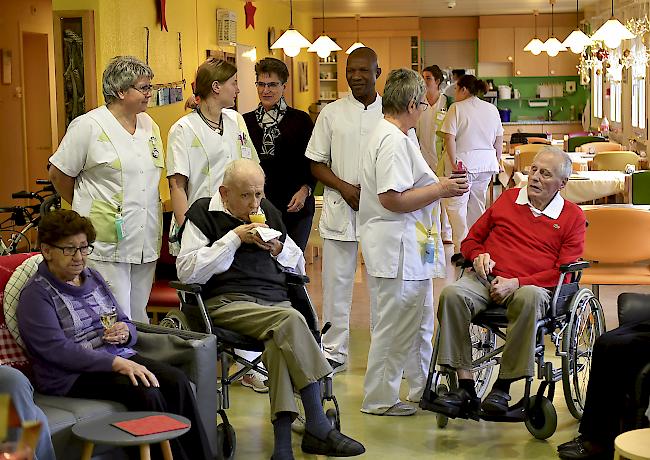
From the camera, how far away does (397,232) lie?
16.4 feet

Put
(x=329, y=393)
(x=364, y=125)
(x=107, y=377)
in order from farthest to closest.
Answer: (x=364, y=125)
(x=329, y=393)
(x=107, y=377)

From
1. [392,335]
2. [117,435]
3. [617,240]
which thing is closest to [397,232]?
[392,335]

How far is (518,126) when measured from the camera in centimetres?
1900

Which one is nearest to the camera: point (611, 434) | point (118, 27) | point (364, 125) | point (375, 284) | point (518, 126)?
point (611, 434)

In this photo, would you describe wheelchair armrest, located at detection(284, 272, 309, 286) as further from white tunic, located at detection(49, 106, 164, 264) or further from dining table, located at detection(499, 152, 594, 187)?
dining table, located at detection(499, 152, 594, 187)

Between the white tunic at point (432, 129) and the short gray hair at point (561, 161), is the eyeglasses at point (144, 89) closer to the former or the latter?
the short gray hair at point (561, 161)

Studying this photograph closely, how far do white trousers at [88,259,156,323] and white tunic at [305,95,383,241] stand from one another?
1.04m

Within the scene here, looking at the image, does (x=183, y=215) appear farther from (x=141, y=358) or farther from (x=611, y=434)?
(x=611, y=434)

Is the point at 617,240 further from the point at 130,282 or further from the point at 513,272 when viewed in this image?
the point at 130,282

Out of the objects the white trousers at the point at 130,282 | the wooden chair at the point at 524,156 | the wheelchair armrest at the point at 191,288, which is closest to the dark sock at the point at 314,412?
the wheelchair armrest at the point at 191,288

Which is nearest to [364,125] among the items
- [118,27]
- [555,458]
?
[555,458]

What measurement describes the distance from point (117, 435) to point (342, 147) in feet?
8.73

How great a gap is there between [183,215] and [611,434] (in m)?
2.24

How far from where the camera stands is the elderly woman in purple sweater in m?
3.87
